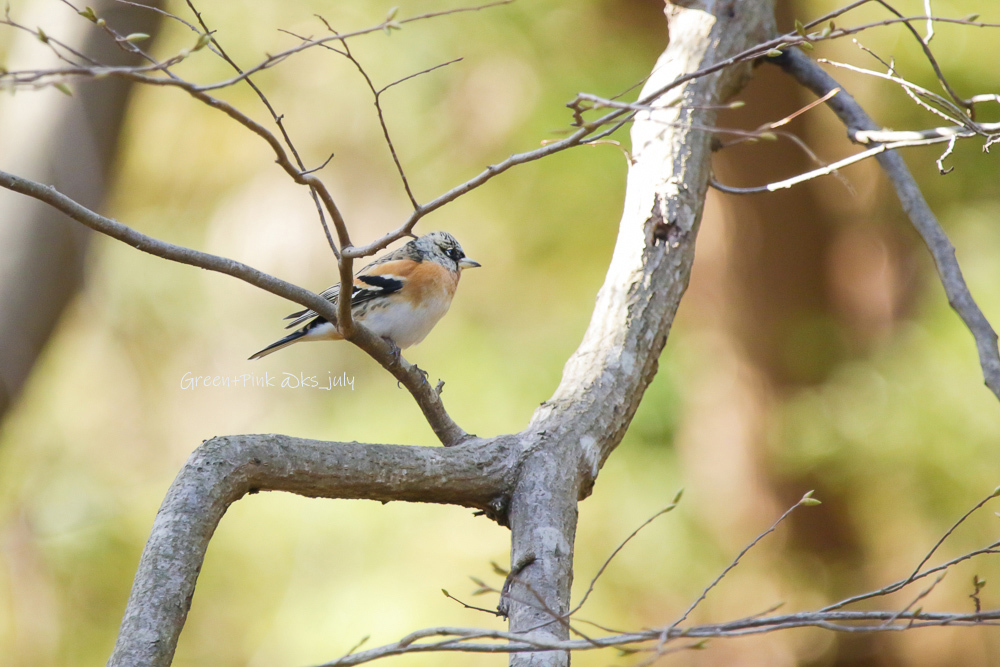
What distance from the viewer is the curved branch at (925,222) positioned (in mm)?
1908

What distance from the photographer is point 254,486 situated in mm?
1692

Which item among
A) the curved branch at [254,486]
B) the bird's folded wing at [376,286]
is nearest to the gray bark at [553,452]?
the curved branch at [254,486]

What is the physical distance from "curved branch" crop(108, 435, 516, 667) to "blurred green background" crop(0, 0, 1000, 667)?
2.36 meters

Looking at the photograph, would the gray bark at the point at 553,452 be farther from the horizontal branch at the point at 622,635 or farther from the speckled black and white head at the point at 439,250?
the speckled black and white head at the point at 439,250

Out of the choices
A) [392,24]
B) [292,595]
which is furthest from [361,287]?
[292,595]

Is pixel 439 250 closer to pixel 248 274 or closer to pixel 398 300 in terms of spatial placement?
pixel 398 300

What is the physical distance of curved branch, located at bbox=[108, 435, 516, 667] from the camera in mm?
1399

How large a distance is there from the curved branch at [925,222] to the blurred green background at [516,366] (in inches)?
51.9

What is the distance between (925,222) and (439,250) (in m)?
2.01

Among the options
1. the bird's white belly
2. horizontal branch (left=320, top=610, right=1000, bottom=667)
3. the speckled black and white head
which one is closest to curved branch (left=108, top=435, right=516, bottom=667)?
horizontal branch (left=320, top=610, right=1000, bottom=667)

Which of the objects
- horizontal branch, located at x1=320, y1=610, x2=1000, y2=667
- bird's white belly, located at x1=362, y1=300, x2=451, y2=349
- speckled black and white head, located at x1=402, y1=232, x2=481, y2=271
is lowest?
horizontal branch, located at x1=320, y1=610, x2=1000, y2=667

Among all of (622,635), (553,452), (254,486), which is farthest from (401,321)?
(622,635)

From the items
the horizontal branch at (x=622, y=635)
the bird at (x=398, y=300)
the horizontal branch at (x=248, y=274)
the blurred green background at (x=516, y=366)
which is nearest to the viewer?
the horizontal branch at (x=622, y=635)

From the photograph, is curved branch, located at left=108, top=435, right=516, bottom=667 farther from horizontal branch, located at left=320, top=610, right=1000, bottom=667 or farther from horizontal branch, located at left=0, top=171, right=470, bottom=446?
horizontal branch, located at left=320, top=610, right=1000, bottom=667
